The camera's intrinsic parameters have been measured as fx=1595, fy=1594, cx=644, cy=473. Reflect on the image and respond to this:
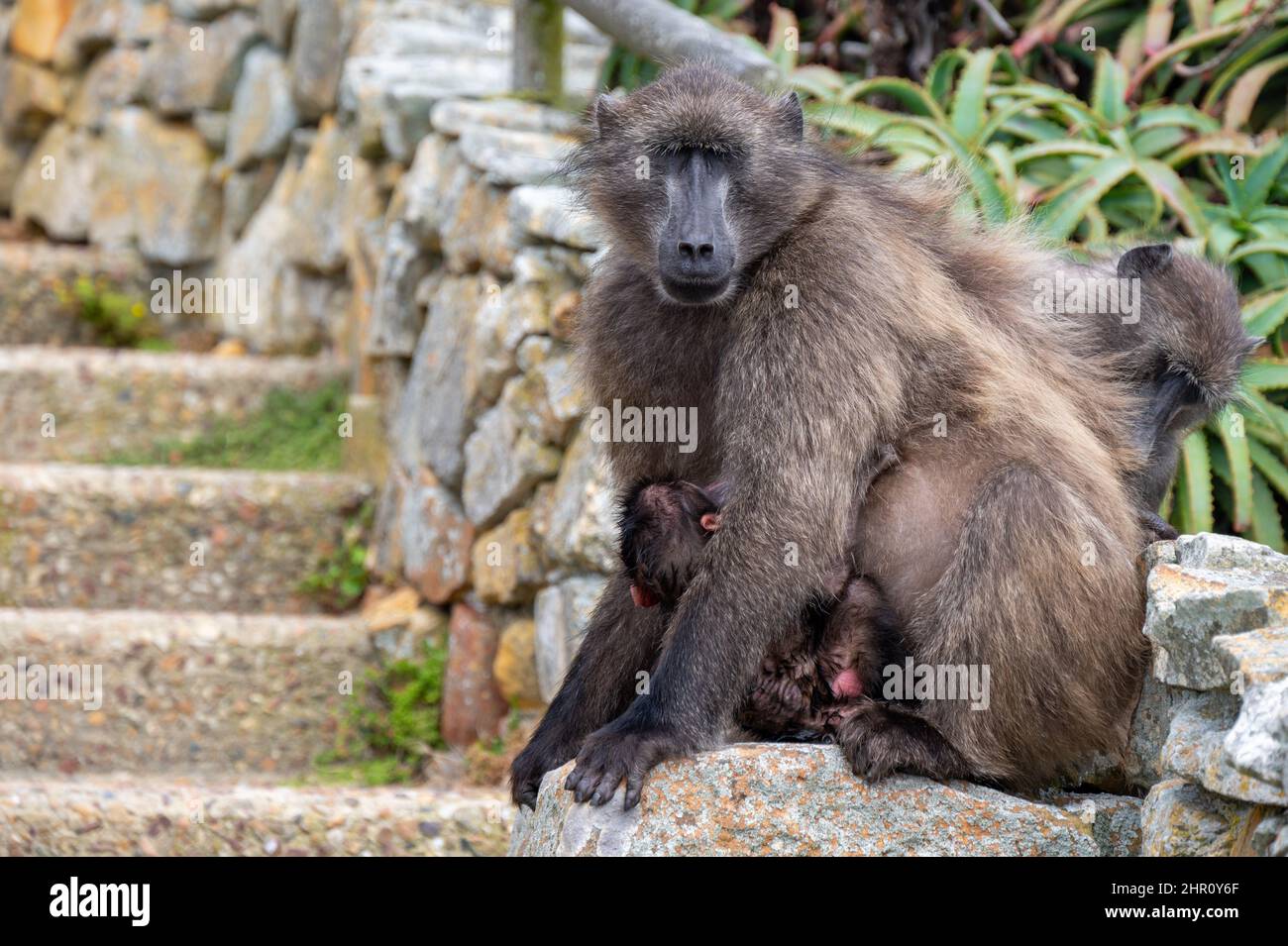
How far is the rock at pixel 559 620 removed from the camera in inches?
193

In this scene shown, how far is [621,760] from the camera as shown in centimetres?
311

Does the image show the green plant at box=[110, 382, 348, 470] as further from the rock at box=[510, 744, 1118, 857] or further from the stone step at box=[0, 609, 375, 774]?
the rock at box=[510, 744, 1118, 857]

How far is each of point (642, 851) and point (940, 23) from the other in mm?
4937

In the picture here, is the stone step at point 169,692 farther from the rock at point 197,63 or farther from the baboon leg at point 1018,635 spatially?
the rock at point 197,63

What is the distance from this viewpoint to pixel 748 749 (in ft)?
10.4

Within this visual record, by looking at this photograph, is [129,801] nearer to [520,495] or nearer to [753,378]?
[520,495]

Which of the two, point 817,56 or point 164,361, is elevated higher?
point 817,56

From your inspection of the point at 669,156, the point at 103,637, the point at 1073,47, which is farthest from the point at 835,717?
the point at 1073,47

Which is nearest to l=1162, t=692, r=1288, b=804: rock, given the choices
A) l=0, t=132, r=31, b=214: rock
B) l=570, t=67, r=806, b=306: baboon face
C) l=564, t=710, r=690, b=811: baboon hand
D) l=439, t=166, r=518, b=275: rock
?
l=564, t=710, r=690, b=811: baboon hand

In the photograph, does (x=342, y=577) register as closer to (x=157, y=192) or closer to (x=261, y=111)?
(x=261, y=111)

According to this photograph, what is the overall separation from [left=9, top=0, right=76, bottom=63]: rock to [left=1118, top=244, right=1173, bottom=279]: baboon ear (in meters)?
7.28

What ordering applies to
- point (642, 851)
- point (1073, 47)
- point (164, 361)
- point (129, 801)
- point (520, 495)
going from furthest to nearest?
point (164, 361), point (1073, 47), point (520, 495), point (129, 801), point (642, 851)

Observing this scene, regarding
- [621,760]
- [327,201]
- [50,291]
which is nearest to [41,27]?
[50,291]

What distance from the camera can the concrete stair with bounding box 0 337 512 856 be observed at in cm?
492
